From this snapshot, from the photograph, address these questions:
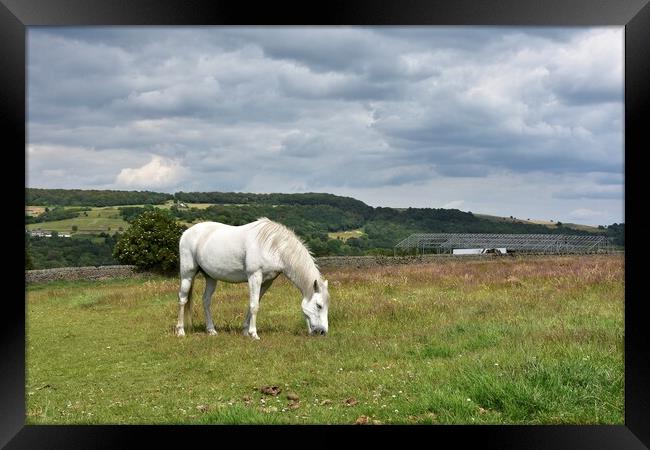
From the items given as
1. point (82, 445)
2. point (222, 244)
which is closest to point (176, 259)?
point (222, 244)

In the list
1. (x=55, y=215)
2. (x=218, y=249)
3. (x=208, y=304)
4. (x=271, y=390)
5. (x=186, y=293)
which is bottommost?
(x=271, y=390)

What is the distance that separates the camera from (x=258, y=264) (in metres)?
10.3

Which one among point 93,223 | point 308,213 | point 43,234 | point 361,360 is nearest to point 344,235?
point 308,213

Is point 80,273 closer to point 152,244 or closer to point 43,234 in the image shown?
point 152,244

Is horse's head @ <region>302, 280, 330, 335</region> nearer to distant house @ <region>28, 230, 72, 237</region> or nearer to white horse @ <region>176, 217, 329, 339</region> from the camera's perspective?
white horse @ <region>176, 217, 329, 339</region>

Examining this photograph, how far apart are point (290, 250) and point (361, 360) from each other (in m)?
2.87

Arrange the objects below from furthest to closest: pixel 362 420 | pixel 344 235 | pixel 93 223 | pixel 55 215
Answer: pixel 93 223 < pixel 55 215 < pixel 344 235 < pixel 362 420

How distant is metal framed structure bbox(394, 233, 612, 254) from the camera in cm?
4403

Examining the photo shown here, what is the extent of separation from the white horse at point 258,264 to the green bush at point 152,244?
12.7 meters

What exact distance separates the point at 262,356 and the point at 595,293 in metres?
8.22

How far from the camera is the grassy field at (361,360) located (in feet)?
19.9

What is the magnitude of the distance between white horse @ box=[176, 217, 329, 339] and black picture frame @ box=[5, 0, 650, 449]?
469cm

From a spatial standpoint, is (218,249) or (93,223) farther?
(93,223)

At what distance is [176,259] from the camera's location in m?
23.6
